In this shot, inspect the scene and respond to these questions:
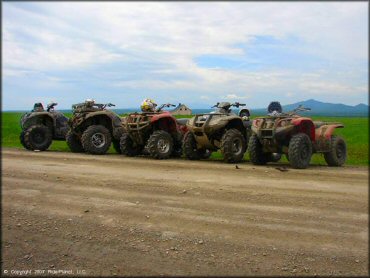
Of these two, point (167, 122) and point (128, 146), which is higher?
point (167, 122)

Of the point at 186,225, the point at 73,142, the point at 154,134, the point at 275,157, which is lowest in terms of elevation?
the point at 186,225

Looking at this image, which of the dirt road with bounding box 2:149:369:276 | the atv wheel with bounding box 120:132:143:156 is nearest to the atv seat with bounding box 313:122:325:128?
the dirt road with bounding box 2:149:369:276

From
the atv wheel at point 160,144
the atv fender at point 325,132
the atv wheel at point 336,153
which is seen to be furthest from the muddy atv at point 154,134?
the atv wheel at point 336,153

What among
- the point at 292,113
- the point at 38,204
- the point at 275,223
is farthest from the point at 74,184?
the point at 292,113

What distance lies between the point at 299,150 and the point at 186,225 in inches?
243

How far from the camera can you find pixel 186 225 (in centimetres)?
611

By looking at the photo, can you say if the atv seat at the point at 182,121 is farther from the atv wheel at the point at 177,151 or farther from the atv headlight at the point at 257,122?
the atv headlight at the point at 257,122

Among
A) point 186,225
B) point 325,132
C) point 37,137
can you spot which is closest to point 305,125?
point 325,132

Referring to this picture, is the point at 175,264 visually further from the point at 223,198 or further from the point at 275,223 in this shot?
the point at 223,198

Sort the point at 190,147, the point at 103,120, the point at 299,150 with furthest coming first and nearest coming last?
the point at 103,120, the point at 190,147, the point at 299,150

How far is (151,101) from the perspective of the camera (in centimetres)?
1608

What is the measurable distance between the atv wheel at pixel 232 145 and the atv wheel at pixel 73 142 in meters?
7.12

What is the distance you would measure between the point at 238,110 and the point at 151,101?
338cm

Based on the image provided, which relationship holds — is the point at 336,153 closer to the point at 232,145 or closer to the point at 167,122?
the point at 232,145
